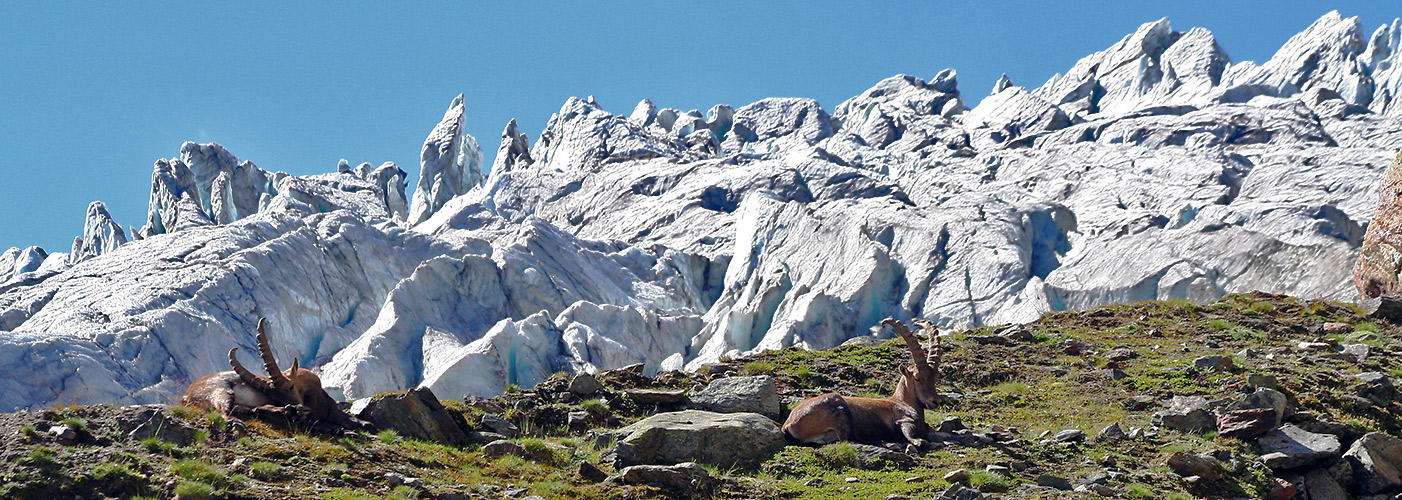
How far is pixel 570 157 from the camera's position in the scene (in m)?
116

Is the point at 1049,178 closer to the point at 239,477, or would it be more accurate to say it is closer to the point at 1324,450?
the point at 1324,450

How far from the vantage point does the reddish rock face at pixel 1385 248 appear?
24.4 meters

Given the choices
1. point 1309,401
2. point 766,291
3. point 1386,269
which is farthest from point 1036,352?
point 766,291

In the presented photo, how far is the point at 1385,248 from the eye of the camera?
977 inches

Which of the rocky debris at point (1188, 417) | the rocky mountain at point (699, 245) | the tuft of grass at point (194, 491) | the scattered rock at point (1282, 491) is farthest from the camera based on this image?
the rocky mountain at point (699, 245)

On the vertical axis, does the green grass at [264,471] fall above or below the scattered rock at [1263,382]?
above

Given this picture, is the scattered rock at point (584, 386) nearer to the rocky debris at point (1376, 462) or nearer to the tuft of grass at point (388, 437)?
the tuft of grass at point (388, 437)

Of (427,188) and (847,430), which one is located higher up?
(427,188)

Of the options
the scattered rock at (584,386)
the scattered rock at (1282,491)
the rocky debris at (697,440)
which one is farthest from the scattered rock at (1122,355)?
the scattered rock at (584,386)

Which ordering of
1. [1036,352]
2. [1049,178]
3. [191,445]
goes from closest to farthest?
[191,445], [1036,352], [1049,178]

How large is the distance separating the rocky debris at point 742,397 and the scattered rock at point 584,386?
4.34 ft

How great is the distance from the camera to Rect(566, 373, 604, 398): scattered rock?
14484 millimetres

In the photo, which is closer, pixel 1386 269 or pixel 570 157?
pixel 1386 269

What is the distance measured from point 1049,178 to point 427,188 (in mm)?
71076
